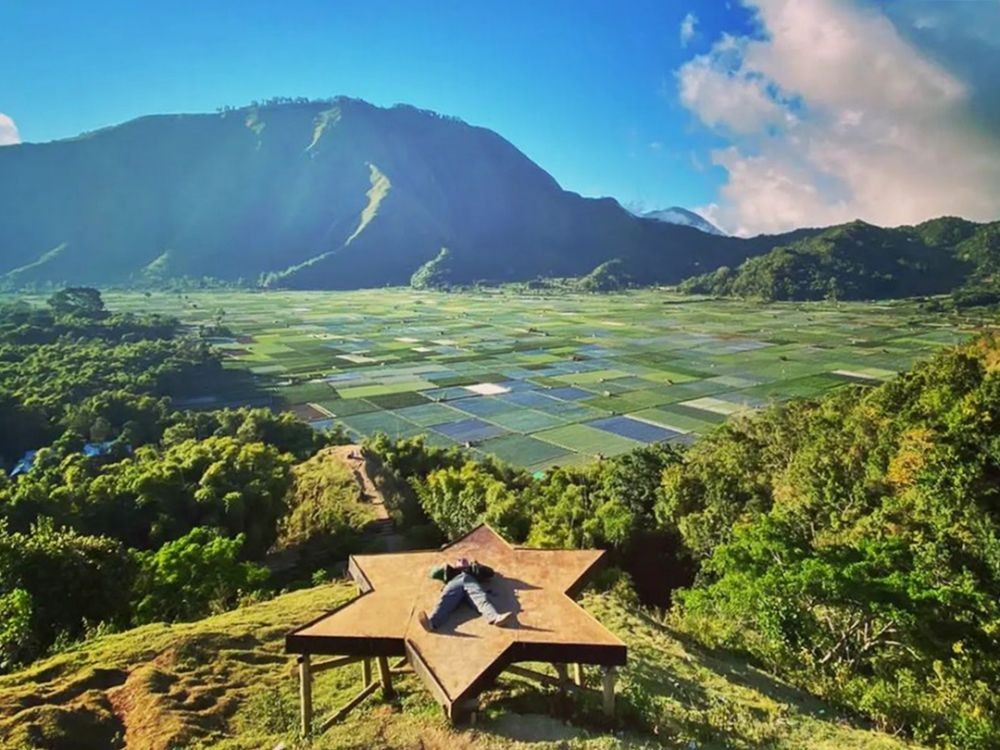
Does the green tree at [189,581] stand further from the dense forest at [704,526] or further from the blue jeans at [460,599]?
the blue jeans at [460,599]

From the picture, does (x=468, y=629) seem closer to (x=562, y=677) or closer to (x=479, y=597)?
(x=479, y=597)

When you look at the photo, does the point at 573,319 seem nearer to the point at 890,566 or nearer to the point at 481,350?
the point at 481,350

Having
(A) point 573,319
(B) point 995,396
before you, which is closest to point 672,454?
(B) point 995,396

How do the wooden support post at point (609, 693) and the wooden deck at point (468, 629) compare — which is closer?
the wooden deck at point (468, 629)

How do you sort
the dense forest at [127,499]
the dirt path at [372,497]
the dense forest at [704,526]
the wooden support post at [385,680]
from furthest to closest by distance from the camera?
the dirt path at [372,497] → the dense forest at [127,499] → the dense forest at [704,526] → the wooden support post at [385,680]

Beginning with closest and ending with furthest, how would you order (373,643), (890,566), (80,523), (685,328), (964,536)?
(373,643)
(890,566)
(964,536)
(80,523)
(685,328)

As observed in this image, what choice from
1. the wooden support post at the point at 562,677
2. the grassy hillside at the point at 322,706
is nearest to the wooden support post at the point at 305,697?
the grassy hillside at the point at 322,706

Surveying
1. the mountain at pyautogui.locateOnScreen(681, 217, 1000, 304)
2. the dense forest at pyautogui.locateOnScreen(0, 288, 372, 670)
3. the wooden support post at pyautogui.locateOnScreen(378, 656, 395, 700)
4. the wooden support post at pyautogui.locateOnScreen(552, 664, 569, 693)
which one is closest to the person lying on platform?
the wooden support post at pyautogui.locateOnScreen(552, 664, 569, 693)

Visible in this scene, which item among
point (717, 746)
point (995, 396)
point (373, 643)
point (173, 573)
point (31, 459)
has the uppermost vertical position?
point (995, 396)

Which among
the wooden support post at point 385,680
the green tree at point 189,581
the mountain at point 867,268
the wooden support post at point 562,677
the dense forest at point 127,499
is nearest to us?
the wooden support post at point 562,677
